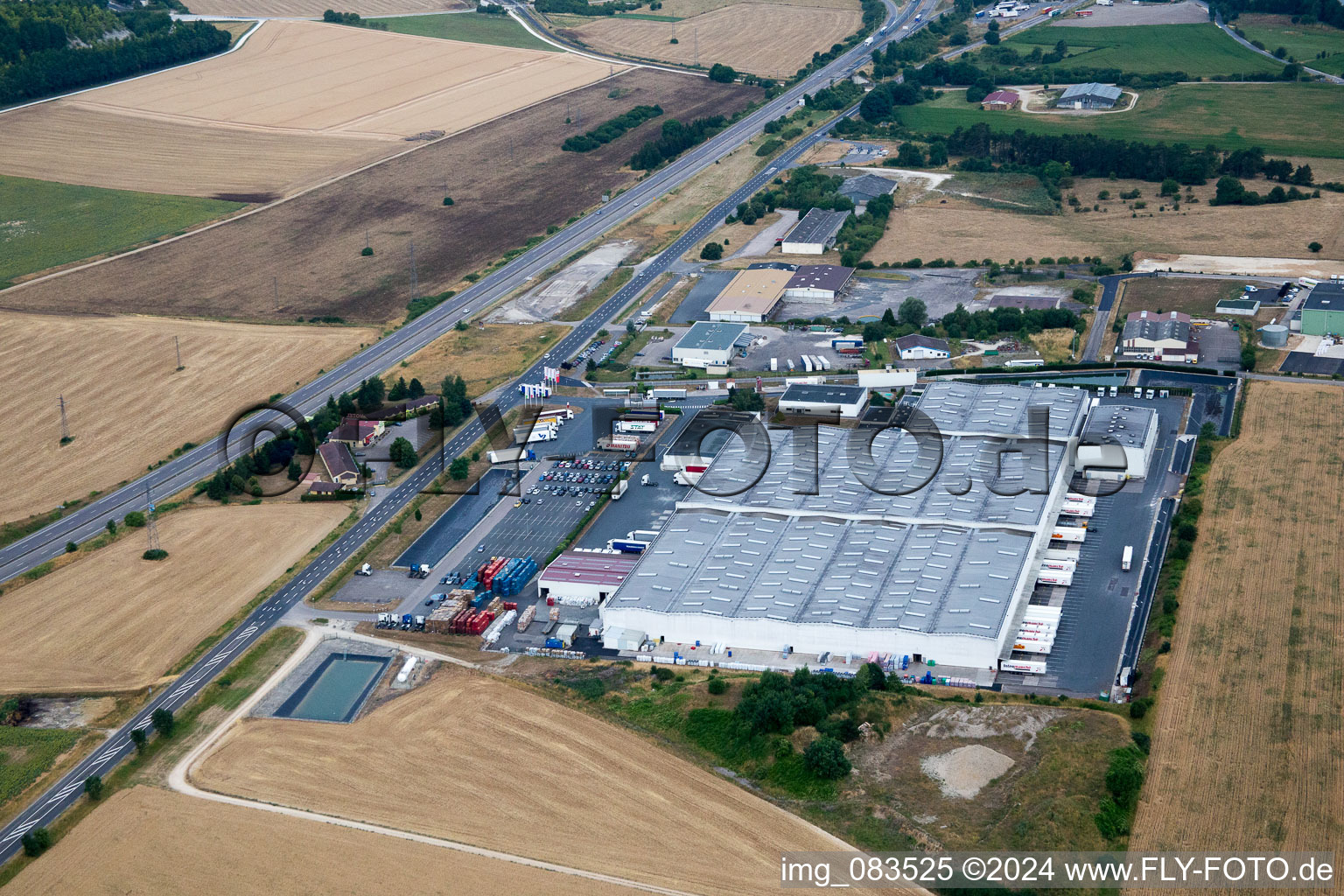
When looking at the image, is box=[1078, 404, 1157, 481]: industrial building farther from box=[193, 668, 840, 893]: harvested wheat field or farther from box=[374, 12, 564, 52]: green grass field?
box=[374, 12, 564, 52]: green grass field

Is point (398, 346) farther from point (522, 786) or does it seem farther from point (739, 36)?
point (739, 36)

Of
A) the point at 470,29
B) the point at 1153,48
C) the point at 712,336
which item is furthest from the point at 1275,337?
the point at 470,29

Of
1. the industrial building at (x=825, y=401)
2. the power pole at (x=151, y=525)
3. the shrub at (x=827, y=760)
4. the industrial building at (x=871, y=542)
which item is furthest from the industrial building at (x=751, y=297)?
the shrub at (x=827, y=760)

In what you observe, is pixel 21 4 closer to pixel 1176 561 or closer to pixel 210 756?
pixel 210 756

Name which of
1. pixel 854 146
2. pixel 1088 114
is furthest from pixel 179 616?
pixel 1088 114

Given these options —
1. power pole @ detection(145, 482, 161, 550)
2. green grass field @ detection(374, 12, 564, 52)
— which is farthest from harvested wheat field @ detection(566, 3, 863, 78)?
power pole @ detection(145, 482, 161, 550)

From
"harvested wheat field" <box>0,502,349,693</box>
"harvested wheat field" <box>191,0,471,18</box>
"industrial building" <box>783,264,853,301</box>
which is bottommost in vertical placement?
"harvested wheat field" <box>0,502,349,693</box>
